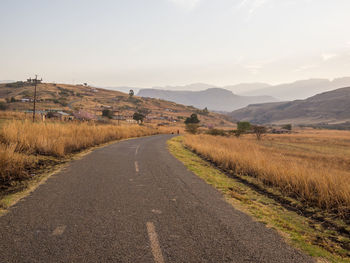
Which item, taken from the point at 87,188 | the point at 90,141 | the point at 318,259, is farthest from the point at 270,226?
the point at 90,141

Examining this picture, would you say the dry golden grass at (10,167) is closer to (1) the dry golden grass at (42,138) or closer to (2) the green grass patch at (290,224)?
(1) the dry golden grass at (42,138)

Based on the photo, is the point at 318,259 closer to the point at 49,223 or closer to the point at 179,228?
the point at 179,228

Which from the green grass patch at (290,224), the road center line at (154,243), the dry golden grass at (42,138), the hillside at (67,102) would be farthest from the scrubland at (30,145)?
the hillside at (67,102)

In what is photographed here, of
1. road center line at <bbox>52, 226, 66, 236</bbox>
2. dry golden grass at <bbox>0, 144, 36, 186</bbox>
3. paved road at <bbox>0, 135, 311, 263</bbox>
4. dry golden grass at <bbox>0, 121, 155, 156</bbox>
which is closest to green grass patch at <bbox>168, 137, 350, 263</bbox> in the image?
paved road at <bbox>0, 135, 311, 263</bbox>

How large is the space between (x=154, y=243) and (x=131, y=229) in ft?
2.27

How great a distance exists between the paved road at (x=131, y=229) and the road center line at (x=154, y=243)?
15mm

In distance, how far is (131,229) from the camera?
4234mm

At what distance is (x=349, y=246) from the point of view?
4.16 metres

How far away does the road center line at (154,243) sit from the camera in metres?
3.31

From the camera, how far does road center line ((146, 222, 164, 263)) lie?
3.31 metres

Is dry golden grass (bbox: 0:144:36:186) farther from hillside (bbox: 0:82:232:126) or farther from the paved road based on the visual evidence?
hillside (bbox: 0:82:232:126)

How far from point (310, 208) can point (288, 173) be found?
7.35 feet

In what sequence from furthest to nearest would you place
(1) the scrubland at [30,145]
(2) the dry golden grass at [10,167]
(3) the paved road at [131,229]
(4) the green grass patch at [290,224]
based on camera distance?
(1) the scrubland at [30,145], (2) the dry golden grass at [10,167], (4) the green grass patch at [290,224], (3) the paved road at [131,229]

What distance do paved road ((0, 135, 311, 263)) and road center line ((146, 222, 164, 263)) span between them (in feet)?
0.05
